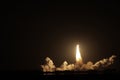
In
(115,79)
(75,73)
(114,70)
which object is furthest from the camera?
(114,70)

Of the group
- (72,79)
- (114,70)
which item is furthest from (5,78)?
(114,70)

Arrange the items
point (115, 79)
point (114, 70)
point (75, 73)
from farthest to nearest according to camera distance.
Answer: point (114, 70) → point (75, 73) → point (115, 79)

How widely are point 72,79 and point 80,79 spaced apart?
1560mm

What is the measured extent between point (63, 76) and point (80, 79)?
12.5 feet

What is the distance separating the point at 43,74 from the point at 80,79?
25.5ft

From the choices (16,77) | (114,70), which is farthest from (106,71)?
(16,77)

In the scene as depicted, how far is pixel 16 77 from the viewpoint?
7300cm

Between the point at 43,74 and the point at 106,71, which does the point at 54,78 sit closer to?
the point at 43,74

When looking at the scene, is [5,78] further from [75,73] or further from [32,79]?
[75,73]

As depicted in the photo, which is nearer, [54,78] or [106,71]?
[54,78]

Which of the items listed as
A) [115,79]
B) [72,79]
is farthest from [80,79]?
[115,79]

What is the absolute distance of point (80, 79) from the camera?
7312 centimetres

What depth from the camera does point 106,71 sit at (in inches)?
3253

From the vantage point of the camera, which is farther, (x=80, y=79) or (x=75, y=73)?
(x=75, y=73)
